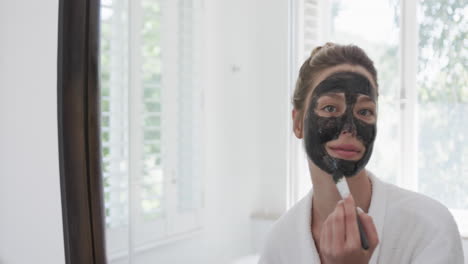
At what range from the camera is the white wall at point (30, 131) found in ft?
2.29

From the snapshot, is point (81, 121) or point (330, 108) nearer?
point (330, 108)

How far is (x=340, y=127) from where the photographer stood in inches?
15.4

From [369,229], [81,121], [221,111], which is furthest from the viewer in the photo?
[221,111]

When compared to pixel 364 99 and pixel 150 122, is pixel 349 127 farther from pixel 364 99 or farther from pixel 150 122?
pixel 150 122

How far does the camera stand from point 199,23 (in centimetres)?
64

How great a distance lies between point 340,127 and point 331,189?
0.19ft

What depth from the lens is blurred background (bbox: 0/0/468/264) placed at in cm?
59

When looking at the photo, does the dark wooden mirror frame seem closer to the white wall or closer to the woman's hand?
the white wall

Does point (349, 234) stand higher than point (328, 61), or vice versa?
point (328, 61)

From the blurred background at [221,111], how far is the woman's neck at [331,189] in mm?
147

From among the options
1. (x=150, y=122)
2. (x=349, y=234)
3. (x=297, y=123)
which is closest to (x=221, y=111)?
(x=150, y=122)

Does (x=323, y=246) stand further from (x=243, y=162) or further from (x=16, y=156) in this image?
(x=16, y=156)

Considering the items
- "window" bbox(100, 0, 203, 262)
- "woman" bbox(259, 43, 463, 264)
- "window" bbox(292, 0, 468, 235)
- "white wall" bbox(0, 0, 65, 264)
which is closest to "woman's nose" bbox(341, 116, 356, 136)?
"woman" bbox(259, 43, 463, 264)

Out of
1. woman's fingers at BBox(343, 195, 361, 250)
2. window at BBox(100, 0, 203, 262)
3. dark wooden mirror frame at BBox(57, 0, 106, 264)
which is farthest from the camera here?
window at BBox(100, 0, 203, 262)
